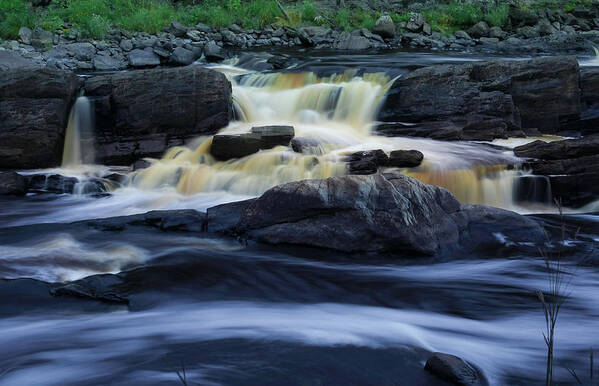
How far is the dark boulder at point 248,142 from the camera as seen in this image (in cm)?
944

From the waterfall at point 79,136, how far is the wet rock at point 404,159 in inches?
194

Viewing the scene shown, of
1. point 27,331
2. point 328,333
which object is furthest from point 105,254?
point 328,333

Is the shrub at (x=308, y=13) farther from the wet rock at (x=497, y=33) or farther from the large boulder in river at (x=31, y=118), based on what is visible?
the large boulder in river at (x=31, y=118)

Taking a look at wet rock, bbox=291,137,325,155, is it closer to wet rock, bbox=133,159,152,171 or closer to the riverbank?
wet rock, bbox=133,159,152,171

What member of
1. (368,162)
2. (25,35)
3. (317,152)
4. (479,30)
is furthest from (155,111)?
(479,30)

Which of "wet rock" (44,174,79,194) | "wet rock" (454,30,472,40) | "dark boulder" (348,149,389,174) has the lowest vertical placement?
"wet rock" (44,174,79,194)

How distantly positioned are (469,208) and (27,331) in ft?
14.9

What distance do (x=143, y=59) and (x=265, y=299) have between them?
12637mm

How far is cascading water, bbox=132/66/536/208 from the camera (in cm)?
851

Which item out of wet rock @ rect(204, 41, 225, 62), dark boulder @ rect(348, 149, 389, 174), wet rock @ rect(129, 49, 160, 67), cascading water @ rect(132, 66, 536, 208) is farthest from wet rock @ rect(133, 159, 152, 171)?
wet rock @ rect(204, 41, 225, 62)

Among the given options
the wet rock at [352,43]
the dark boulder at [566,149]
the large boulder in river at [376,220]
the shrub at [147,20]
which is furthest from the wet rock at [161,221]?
the shrub at [147,20]

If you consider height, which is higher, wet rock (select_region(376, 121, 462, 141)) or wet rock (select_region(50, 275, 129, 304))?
wet rock (select_region(376, 121, 462, 141))

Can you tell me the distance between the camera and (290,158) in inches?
359

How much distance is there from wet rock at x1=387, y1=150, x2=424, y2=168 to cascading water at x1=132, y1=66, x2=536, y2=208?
0.38 ft
